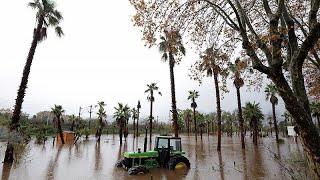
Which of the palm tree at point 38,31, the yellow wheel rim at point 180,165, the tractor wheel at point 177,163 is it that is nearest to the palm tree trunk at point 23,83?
the palm tree at point 38,31

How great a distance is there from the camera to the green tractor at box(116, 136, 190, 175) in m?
14.3

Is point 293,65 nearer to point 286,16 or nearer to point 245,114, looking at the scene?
point 286,16

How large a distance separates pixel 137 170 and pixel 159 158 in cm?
230

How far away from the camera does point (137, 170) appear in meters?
13.4

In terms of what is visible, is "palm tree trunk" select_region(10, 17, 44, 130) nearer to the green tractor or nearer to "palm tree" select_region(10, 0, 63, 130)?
"palm tree" select_region(10, 0, 63, 130)

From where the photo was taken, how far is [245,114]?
1794 inches

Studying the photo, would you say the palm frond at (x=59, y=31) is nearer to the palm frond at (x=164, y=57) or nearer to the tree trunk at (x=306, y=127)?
the palm frond at (x=164, y=57)

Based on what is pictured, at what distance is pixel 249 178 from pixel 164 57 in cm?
2006

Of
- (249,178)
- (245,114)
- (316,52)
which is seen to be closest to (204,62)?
(316,52)

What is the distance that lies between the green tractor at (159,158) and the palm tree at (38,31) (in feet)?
26.5

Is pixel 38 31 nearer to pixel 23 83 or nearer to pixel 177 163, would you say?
pixel 23 83

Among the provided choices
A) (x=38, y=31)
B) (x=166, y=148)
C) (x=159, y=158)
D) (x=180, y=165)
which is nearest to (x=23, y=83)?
(x=38, y=31)

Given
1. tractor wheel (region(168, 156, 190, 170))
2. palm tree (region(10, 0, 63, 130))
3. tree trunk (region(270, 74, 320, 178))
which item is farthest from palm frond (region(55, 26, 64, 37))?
tree trunk (region(270, 74, 320, 178))

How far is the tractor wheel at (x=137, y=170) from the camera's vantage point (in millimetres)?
13221
